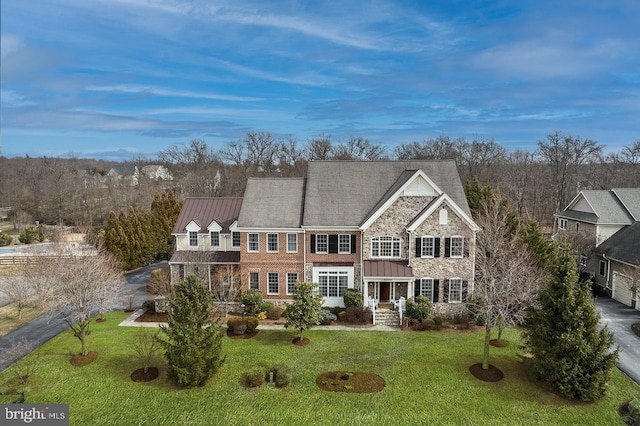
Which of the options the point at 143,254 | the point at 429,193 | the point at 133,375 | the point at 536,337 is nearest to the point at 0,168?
the point at 143,254

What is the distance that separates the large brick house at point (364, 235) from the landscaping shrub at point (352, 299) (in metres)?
0.73

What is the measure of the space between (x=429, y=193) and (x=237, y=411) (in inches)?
705

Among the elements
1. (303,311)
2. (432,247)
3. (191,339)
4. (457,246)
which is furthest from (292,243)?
(191,339)

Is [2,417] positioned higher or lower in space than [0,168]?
lower

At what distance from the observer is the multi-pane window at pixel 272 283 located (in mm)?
27594

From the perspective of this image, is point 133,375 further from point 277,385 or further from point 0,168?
A: point 0,168

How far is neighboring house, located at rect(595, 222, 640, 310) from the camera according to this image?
1059 inches

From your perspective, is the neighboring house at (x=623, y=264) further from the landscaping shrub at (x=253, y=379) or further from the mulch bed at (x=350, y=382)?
the landscaping shrub at (x=253, y=379)

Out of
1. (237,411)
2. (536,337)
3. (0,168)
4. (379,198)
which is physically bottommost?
(237,411)

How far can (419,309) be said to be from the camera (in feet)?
79.6

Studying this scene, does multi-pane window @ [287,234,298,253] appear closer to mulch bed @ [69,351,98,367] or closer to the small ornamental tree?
the small ornamental tree

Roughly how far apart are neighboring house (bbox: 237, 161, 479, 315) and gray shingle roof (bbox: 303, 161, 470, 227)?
73mm

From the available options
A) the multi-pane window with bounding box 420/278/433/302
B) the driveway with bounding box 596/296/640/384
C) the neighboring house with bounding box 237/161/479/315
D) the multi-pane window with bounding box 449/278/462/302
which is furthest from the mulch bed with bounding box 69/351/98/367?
the driveway with bounding box 596/296/640/384

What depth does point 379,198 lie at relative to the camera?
92.8ft
